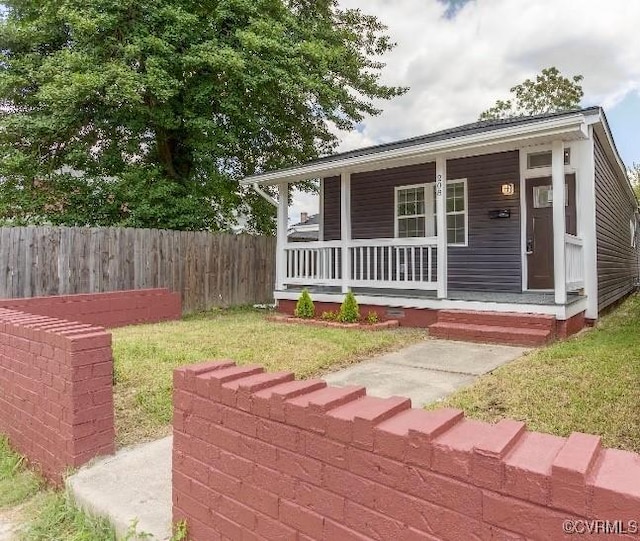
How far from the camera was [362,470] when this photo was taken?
1.53 meters

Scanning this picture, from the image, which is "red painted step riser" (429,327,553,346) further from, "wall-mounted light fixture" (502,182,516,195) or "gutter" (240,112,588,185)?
"wall-mounted light fixture" (502,182,516,195)

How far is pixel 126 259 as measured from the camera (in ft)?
30.9

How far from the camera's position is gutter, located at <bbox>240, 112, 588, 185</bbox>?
6520 mm

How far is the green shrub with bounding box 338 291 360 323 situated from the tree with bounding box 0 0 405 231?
5702mm

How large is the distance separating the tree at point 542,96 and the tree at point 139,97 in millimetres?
17381

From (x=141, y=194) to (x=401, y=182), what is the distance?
20.7 feet

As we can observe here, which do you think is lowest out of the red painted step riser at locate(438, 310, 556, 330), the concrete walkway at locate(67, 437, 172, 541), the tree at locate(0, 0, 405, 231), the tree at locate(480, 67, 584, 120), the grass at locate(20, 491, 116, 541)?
the grass at locate(20, 491, 116, 541)

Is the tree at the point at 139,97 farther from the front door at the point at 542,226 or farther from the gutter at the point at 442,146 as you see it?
the front door at the point at 542,226

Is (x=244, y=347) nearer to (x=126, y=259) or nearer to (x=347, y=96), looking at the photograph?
(x=126, y=259)

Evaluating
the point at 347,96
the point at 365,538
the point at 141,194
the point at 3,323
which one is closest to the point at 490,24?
the point at 347,96

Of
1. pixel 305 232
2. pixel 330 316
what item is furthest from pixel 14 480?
pixel 305 232

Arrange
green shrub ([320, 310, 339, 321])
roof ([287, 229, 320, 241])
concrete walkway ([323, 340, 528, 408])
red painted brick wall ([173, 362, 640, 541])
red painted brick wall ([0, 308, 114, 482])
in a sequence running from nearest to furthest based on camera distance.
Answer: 1. red painted brick wall ([173, 362, 640, 541])
2. red painted brick wall ([0, 308, 114, 482])
3. concrete walkway ([323, 340, 528, 408])
4. green shrub ([320, 310, 339, 321])
5. roof ([287, 229, 320, 241])

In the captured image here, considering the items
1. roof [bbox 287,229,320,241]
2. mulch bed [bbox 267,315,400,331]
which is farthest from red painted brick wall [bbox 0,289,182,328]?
roof [bbox 287,229,320,241]

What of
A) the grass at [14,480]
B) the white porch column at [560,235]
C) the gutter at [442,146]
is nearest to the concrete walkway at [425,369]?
the white porch column at [560,235]
